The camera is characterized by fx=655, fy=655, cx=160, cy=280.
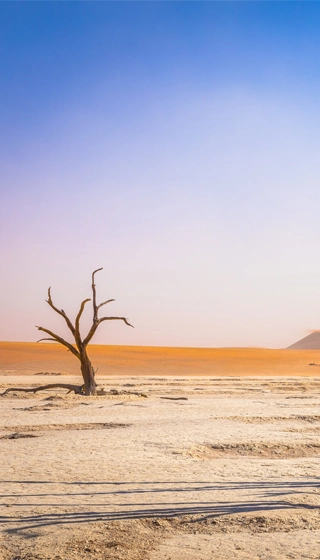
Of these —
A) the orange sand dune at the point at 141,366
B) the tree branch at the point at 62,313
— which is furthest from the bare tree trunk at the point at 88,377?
the orange sand dune at the point at 141,366

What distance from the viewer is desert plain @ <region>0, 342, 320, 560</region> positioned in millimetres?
5508

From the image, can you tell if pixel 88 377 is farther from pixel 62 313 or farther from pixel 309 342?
pixel 309 342

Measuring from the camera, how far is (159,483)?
7.85 meters

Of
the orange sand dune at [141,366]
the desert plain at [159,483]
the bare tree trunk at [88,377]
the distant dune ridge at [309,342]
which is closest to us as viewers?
the desert plain at [159,483]

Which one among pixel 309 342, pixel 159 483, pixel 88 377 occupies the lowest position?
pixel 159 483

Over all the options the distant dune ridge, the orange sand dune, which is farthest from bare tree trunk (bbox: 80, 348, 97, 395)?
the distant dune ridge

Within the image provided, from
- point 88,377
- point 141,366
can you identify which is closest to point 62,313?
point 88,377

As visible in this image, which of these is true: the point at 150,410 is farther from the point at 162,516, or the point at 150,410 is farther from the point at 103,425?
the point at 162,516

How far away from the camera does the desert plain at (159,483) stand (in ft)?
18.1

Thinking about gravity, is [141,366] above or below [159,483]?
above

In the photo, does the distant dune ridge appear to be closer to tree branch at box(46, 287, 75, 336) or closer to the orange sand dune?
the orange sand dune

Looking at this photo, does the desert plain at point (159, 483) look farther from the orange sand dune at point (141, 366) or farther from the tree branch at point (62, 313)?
the orange sand dune at point (141, 366)

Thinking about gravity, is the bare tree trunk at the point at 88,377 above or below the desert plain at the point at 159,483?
above

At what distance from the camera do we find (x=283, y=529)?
5.97 m
